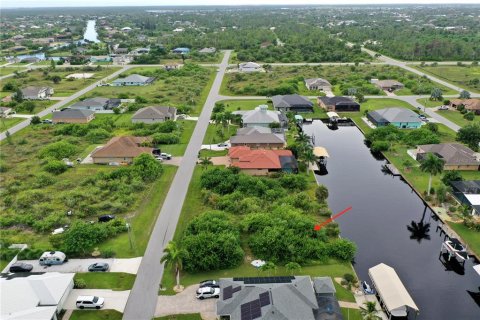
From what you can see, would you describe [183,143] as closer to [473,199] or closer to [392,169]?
[392,169]

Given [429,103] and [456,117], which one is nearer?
[456,117]

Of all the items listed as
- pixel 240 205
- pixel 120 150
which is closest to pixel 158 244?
pixel 240 205

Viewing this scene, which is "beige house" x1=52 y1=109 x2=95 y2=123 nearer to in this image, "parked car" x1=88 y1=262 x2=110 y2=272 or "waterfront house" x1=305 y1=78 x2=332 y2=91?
"parked car" x1=88 y1=262 x2=110 y2=272

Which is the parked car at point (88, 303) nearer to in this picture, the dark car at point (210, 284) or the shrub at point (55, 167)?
the dark car at point (210, 284)

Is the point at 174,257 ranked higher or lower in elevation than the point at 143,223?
higher

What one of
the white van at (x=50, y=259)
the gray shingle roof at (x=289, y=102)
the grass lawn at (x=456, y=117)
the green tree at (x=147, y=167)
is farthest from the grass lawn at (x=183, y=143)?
the grass lawn at (x=456, y=117)

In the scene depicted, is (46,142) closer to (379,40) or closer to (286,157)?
(286,157)
